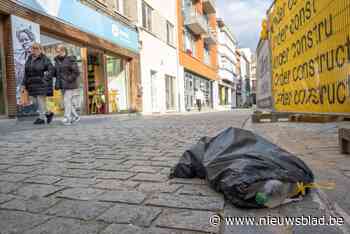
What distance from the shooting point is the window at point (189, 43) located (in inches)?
1118

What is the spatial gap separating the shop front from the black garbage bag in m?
24.8

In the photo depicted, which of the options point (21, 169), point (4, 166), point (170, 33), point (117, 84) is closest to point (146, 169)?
point (21, 169)

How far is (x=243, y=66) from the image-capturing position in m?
84.1

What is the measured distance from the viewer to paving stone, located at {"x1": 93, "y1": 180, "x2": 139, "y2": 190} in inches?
96.3

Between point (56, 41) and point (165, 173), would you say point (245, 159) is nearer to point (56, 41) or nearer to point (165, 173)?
point (165, 173)

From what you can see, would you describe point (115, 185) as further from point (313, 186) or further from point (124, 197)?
point (313, 186)

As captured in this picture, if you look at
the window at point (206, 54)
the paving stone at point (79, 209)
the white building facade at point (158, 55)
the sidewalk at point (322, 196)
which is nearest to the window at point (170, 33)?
the white building facade at point (158, 55)

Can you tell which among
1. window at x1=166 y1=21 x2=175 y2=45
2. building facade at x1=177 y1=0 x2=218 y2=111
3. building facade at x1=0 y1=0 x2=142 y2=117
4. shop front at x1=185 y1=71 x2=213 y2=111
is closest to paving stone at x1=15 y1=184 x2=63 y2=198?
building facade at x1=0 y1=0 x2=142 y2=117

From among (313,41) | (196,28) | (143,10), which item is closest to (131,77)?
(143,10)

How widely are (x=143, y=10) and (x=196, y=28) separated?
11.7 metres

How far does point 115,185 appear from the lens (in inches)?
98.8

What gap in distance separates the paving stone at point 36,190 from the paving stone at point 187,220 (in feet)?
3.17

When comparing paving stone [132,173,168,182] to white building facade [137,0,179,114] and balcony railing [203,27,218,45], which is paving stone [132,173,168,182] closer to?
white building facade [137,0,179,114]

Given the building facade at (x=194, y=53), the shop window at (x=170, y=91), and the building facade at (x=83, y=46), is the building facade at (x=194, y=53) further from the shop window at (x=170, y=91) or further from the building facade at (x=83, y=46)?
the building facade at (x=83, y=46)
